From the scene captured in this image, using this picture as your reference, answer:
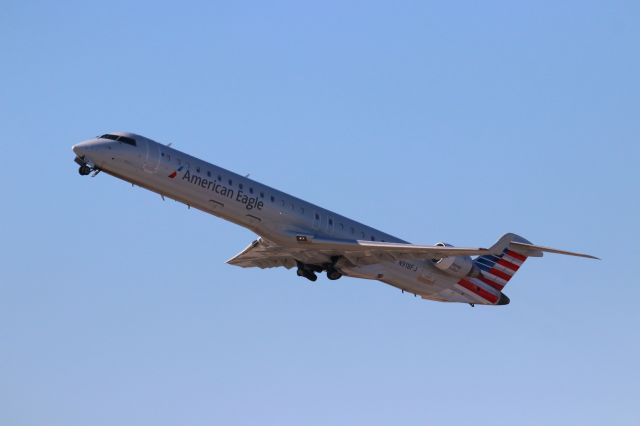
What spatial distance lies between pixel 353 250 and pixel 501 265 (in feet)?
24.3

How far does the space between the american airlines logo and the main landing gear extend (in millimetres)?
3760

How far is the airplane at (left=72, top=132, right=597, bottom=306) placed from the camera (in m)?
34.5

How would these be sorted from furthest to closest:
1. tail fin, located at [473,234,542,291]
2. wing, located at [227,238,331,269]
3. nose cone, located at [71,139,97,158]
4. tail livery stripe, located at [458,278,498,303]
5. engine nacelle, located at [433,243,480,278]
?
tail fin, located at [473,234,542,291] → tail livery stripe, located at [458,278,498,303] → engine nacelle, located at [433,243,480,278] → wing, located at [227,238,331,269] → nose cone, located at [71,139,97,158]

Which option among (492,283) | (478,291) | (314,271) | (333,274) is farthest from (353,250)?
(492,283)

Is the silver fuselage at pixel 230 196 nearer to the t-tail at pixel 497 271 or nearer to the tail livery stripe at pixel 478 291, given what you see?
the tail livery stripe at pixel 478 291

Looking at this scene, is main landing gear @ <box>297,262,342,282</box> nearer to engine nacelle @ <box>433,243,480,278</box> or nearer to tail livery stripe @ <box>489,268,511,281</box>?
engine nacelle @ <box>433,243,480,278</box>

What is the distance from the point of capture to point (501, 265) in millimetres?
42375

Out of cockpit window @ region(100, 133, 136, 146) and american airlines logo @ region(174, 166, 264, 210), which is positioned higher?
cockpit window @ region(100, 133, 136, 146)

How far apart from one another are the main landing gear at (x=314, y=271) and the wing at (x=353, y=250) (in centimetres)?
20

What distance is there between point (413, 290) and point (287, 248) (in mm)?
5252

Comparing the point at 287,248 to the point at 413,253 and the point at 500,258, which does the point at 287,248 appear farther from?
the point at 500,258

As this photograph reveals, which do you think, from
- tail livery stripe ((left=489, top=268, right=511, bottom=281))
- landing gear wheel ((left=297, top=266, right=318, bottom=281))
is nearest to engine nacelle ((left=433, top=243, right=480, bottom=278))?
tail livery stripe ((left=489, top=268, right=511, bottom=281))

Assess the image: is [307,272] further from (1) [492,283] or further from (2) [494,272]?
(2) [494,272]

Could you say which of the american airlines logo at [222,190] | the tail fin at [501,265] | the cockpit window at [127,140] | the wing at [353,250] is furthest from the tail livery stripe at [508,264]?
the cockpit window at [127,140]
